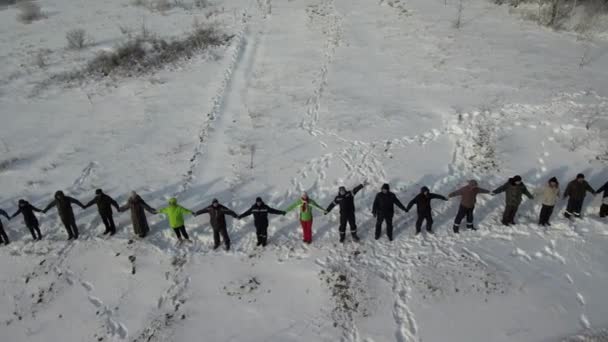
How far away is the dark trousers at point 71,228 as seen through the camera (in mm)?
12756

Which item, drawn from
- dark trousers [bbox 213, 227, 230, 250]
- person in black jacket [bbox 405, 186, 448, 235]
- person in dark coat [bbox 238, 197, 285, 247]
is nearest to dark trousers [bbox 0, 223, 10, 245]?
dark trousers [bbox 213, 227, 230, 250]

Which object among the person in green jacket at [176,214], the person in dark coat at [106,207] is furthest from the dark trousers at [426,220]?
the person in dark coat at [106,207]

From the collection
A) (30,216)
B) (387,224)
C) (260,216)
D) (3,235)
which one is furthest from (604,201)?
(3,235)

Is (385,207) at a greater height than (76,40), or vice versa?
(76,40)

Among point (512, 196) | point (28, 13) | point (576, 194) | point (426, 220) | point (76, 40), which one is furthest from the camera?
point (28, 13)

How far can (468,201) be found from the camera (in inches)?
474

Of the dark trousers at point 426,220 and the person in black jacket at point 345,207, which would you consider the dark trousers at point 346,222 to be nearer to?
the person in black jacket at point 345,207

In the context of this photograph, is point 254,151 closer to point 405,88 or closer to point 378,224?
point 378,224

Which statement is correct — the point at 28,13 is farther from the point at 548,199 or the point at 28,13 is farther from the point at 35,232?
the point at 548,199

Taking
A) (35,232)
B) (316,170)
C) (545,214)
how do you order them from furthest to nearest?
(316,170) → (35,232) → (545,214)

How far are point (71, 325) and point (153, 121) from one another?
31.0 feet

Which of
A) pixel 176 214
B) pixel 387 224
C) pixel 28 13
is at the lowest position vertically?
pixel 176 214

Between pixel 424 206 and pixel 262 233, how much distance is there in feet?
14.0

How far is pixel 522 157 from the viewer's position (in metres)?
15.0
